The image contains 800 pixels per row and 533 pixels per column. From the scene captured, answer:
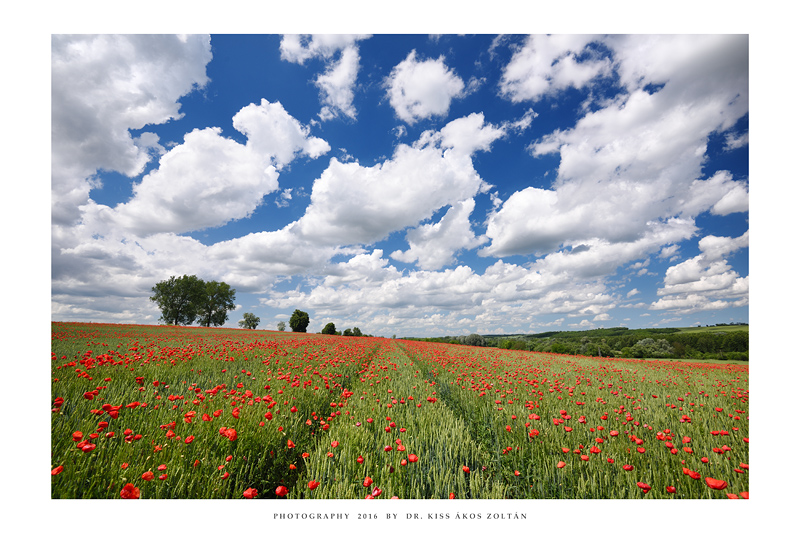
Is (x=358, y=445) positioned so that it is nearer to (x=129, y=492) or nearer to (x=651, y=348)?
(x=129, y=492)

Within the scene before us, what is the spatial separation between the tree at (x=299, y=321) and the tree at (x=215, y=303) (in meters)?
21.7

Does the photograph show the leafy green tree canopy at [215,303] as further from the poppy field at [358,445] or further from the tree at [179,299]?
the poppy field at [358,445]

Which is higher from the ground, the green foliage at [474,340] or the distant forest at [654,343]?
the distant forest at [654,343]

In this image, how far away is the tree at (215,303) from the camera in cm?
3462

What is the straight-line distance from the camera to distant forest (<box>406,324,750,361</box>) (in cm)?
549

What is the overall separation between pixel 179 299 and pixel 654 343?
141 ft

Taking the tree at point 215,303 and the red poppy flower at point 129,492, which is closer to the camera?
the red poppy flower at point 129,492

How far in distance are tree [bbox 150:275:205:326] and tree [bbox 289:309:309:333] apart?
2879cm

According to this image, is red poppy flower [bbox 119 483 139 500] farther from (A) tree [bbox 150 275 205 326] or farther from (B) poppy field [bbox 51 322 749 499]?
(A) tree [bbox 150 275 205 326]

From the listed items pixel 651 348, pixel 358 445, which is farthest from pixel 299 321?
pixel 358 445

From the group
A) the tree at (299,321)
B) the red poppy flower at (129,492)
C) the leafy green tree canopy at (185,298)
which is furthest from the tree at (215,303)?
the red poppy flower at (129,492)

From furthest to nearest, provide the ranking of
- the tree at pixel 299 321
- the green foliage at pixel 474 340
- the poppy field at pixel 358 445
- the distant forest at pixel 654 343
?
the tree at pixel 299 321, the green foliage at pixel 474 340, the distant forest at pixel 654 343, the poppy field at pixel 358 445

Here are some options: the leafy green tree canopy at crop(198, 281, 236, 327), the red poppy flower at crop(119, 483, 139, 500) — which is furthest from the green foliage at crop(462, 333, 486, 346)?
the red poppy flower at crop(119, 483, 139, 500)
